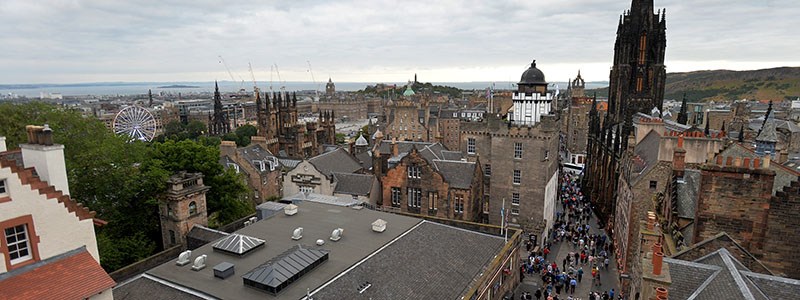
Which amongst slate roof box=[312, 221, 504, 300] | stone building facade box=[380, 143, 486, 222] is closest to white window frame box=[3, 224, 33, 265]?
slate roof box=[312, 221, 504, 300]

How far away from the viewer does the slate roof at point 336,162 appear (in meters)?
49.1

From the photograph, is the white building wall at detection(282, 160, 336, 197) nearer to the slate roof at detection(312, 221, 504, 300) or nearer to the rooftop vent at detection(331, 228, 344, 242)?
the slate roof at detection(312, 221, 504, 300)

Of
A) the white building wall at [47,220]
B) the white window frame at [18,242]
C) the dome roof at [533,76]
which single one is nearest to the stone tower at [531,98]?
the dome roof at [533,76]

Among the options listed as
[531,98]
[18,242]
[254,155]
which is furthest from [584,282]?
[254,155]

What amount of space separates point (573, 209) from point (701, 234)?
35.5 metres

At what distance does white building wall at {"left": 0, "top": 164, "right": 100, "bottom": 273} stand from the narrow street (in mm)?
26111

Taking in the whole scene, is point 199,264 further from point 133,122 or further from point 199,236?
point 133,122

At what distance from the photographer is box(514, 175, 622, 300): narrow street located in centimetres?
3262

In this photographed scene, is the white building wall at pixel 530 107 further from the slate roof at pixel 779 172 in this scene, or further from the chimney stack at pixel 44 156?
the chimney stack at pixel 44 156

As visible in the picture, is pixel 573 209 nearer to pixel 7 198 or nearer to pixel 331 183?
pixel 331 183

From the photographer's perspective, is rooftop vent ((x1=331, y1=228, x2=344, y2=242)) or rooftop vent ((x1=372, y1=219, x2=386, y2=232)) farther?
rooftop vent ((x1=372, y1=219, x2=386, y2=232))

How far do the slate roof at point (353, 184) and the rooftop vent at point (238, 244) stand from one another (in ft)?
64.1

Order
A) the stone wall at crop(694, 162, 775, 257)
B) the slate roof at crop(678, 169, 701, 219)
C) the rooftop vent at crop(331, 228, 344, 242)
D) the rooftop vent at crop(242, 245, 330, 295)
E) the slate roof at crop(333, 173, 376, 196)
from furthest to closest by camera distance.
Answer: the slate roof at crop(333, 173, 376, 196)
the rooftop vent at crop(331, 228, 344, 242)
the slate roof at crop(678, 169, 701, 219)
the rooftop vent at crop(242, 245, 330, 295)
the stone wall at crop(694, 162, 775, 257)

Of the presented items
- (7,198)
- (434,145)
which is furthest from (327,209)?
(434,145)
